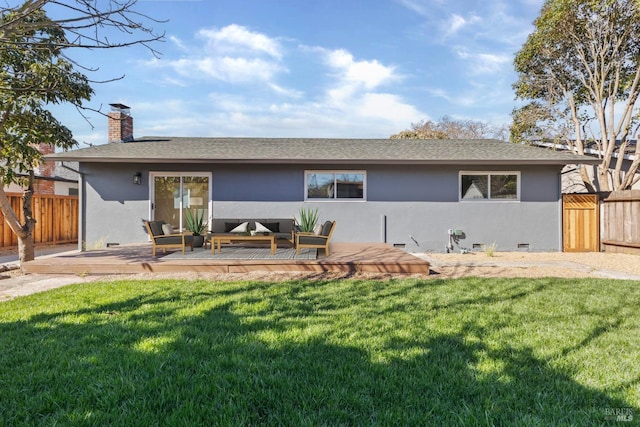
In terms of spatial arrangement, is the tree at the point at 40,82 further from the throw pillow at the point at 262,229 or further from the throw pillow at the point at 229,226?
the throw pillow at the point at 262,229

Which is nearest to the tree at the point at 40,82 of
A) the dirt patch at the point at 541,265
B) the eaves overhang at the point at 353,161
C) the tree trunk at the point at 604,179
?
the eaves overhang at the point at 353,161

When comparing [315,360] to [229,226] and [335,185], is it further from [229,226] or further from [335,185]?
[335,185]

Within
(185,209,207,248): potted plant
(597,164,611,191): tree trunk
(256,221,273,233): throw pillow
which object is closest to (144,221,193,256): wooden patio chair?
(185,209,207,248): potted plant

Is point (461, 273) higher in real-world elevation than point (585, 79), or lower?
lower

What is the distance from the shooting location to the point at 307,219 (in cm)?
988

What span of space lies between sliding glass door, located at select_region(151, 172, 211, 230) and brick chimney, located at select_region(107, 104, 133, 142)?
2.89 m

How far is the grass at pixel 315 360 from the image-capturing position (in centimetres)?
205

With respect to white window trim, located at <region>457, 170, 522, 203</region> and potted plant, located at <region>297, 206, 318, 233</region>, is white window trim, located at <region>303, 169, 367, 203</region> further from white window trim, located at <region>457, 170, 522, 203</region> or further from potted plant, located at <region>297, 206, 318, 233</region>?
white window trim, located at <region>457, 170, 522, 203</region>

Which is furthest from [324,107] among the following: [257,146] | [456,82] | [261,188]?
[261,188]

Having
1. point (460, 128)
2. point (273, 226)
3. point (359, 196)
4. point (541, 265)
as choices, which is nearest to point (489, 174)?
point (541, 265)

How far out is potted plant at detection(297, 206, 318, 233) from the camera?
29.6ft

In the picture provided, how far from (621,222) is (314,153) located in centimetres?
926

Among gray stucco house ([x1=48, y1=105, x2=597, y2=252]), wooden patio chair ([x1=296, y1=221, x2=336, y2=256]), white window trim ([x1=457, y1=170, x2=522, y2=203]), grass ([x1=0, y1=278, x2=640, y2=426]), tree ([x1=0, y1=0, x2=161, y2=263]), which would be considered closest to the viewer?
grass ([x1=0, y1=278, x2=640, y2=426])

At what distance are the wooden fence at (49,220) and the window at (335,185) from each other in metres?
8.90
